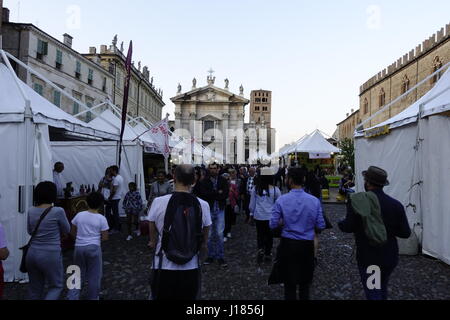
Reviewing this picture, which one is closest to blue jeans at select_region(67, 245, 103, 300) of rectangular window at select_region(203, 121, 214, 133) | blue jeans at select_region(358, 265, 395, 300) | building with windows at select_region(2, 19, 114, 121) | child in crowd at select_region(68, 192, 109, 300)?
child in crowd at select_region(68, 192, 109, 300)

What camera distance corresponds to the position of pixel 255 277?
16.3ft

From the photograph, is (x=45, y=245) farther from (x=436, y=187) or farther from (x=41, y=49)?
(x=41, y=49)

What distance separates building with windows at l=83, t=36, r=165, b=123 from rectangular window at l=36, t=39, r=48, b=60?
7357 millimetres

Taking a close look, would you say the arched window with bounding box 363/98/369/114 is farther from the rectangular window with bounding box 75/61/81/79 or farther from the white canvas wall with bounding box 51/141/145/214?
the white canvas wall with bounding box 51/141/145/214

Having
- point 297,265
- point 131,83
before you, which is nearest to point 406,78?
point 131,83

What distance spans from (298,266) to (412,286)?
8.50ft

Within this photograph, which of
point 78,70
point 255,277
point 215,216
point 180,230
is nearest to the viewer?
point 180,230

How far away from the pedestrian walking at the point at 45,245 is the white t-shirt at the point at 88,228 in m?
0.20

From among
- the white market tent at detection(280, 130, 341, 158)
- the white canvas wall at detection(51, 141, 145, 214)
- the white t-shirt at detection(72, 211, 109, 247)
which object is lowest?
the white t-shirt at detection(72, 211, 109, 247)

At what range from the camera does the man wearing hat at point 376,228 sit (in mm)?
2920

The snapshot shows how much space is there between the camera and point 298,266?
3.17 meters

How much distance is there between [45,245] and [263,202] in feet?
11.4

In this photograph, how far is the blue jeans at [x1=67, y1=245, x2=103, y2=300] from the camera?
11.6 feet

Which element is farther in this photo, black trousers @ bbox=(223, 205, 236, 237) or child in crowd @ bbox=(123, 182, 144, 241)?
black trousers @ bbox=(223, 205, 236, 237)
